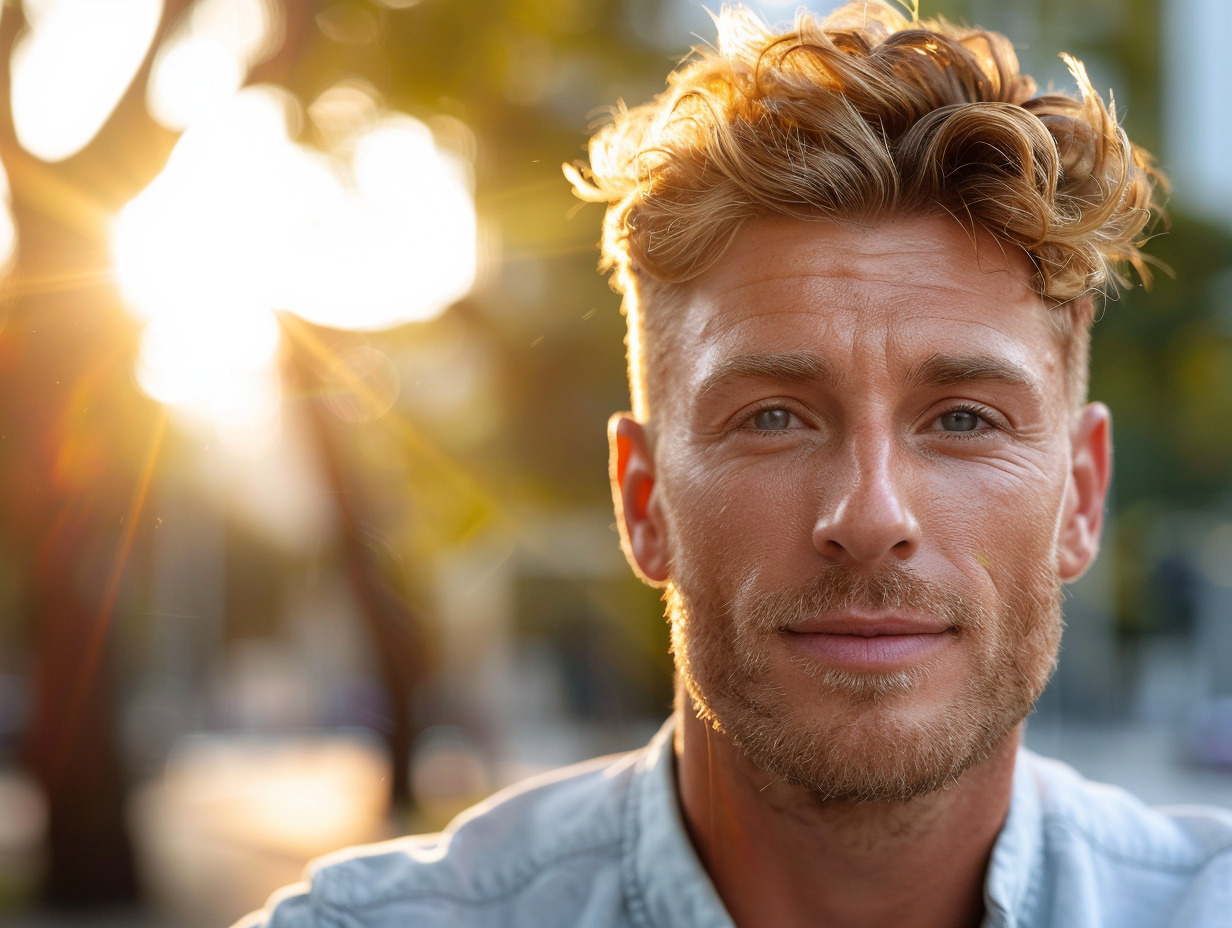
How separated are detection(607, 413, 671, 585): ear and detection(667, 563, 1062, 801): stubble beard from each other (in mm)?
336

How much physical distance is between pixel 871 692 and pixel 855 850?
0.39m

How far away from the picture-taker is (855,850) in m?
2.39

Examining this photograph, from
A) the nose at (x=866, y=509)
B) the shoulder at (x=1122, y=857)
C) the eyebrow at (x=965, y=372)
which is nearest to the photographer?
the nose at (x=866, y=509)

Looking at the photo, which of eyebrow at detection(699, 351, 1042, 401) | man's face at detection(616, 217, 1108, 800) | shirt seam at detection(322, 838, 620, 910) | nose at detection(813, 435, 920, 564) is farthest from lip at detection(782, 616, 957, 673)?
shirt seam at detection(322, 838, 620, 910)

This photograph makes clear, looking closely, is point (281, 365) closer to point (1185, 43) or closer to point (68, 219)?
point (68, 219)

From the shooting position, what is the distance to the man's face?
2.22m

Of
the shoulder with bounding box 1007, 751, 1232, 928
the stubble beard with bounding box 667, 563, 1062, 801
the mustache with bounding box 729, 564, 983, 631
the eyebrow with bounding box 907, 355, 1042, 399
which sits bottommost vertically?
the shoulder with bounding box 1007, 751, 1232, 928

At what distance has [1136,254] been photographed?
2609 millimetres

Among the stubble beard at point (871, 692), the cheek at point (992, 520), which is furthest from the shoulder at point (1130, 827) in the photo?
the cheek at point (992, 520)

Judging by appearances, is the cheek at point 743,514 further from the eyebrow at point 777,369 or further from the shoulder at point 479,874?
the shoulder at point 479,874

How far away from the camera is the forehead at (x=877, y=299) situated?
90.1 inches

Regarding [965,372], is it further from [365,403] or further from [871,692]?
[365,403]

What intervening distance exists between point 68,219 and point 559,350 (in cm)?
652

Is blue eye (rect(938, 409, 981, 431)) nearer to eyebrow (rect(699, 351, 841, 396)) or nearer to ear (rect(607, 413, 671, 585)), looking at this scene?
eyebrow (rect(699, 351, 841, 396))
